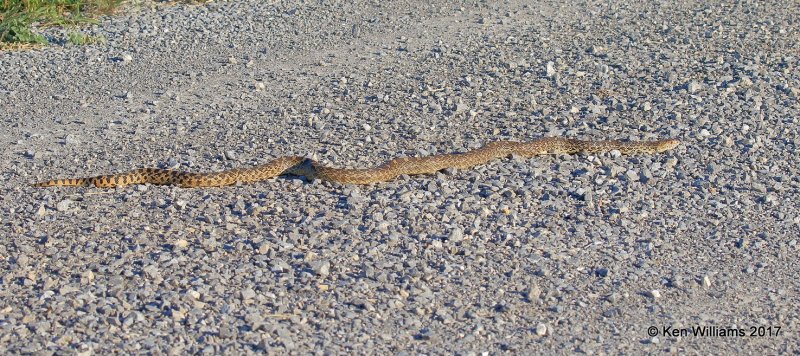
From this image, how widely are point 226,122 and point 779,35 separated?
753 centimetres

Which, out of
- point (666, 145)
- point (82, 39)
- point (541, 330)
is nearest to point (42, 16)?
point (82, 39)

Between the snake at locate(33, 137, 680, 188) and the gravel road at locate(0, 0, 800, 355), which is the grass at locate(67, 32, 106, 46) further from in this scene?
the snake at locate(33, 137, 680, 188)

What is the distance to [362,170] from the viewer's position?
9062 mm

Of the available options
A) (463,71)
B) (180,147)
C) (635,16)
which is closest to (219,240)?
(180,147)

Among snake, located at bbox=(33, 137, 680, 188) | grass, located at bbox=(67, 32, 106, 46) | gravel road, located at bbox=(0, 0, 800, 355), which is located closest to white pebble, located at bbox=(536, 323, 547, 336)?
gravel road, located at bbox=(0, 0, 800, 355)

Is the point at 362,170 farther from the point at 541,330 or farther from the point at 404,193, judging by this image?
the point at 541,330

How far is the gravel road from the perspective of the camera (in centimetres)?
656

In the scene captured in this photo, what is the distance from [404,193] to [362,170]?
1.71 feet

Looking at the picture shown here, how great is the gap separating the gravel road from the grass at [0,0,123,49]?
243 mm

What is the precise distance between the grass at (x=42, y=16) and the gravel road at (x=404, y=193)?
243 mm

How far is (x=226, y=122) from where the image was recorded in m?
10.7

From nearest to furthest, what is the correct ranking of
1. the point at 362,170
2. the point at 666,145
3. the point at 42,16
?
the point at 362,170 < the point at 666,145 < the point at 42,16

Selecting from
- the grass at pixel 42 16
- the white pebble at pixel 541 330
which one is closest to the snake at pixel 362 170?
the white pebble at pixel 541 330

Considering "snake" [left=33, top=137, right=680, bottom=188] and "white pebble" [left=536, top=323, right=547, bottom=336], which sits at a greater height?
"white pebble" [left=536, top=323, right=547, bottom=336]
